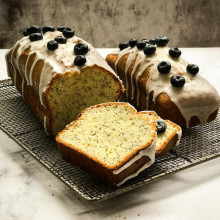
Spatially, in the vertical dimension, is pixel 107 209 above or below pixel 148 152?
below

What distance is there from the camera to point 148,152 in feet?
7.18

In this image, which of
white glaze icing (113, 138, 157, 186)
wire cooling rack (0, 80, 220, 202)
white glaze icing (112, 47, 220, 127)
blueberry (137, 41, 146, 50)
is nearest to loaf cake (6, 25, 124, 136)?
wire cooling rack (0, 80, 220, 202)

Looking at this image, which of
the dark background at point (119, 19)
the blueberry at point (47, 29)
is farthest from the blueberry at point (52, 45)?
the dark background at point (119, 19)

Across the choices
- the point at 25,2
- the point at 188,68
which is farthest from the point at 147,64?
the point at 25,2

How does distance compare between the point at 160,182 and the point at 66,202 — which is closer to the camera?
the point at 66,202

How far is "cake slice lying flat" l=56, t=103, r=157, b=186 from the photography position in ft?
6.93

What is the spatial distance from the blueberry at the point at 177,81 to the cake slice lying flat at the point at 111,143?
1.13ft

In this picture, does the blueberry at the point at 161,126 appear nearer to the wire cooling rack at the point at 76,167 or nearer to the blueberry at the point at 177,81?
the wire cooling rack at the point at 76,167

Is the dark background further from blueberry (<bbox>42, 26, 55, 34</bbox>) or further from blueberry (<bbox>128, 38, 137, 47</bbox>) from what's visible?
blueberry (<bbox>128, 38, 137, 47</bbox>)

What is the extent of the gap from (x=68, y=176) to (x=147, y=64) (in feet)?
3.53

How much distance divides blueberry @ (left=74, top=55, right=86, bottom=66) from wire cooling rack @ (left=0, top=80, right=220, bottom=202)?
1.56 feet

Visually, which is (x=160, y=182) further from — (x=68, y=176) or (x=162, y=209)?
(x=68, y=176)

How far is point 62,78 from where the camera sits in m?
2.70

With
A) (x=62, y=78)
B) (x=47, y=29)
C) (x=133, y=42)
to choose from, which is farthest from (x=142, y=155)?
(x=47, y=29)
